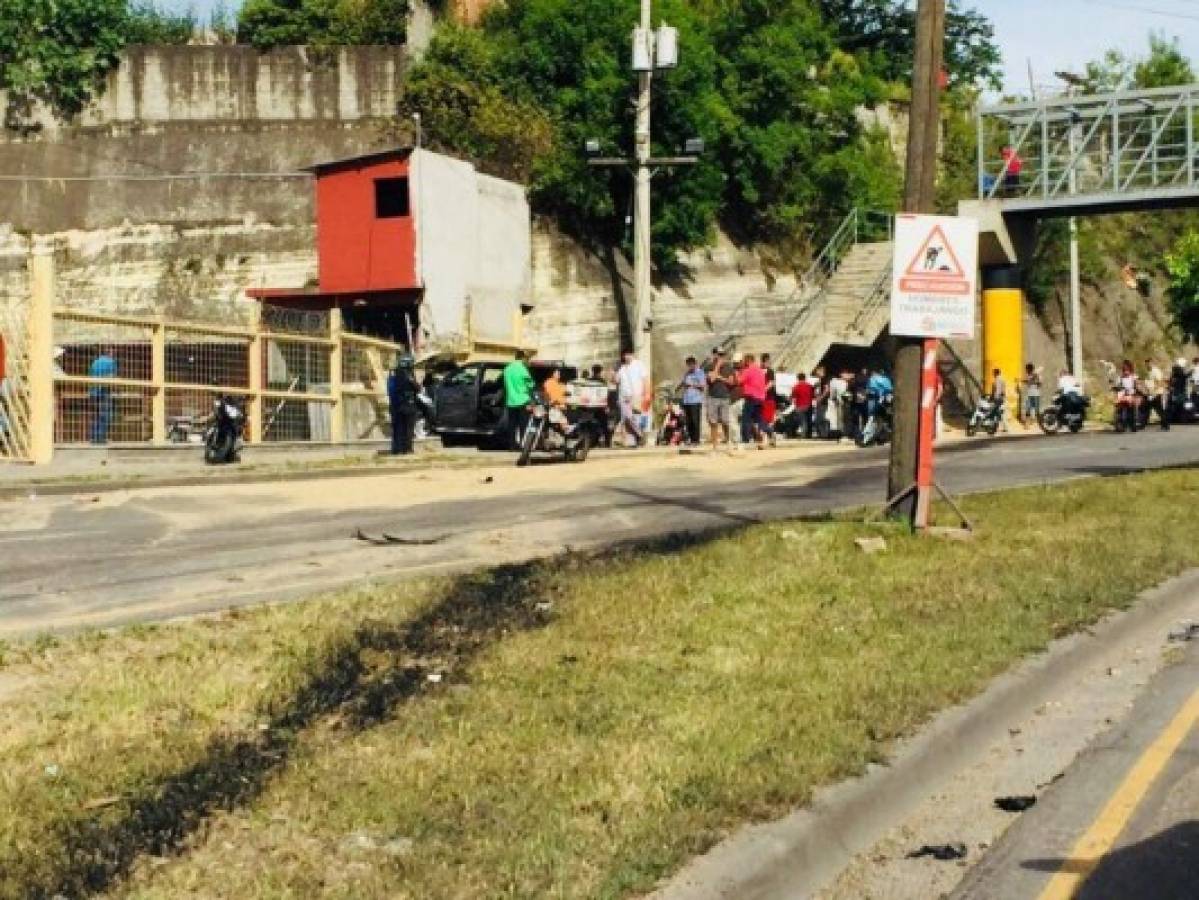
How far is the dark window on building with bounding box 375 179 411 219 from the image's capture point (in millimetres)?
35844

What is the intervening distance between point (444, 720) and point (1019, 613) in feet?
14.8

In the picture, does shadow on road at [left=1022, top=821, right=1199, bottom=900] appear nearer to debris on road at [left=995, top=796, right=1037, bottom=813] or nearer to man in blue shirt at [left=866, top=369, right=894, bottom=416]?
debris on road at [left=995, top=796, right=1037, bottom=813]

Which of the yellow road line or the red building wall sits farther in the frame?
the red building wall

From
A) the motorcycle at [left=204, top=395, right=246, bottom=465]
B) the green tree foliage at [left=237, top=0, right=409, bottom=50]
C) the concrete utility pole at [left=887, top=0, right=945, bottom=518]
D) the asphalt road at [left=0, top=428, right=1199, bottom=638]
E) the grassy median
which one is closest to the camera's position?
the grassy median

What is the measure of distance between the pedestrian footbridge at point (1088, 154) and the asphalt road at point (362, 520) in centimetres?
1677

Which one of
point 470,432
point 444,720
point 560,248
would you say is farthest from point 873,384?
point 444,720

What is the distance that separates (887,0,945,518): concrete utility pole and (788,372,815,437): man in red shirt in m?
20.8

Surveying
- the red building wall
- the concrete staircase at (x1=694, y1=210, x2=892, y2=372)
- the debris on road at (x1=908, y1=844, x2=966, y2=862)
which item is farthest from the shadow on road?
the concrete staircase at (x1=694, y1=210, x2=892, y2=372)

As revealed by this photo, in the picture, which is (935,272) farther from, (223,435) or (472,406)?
(472,406)

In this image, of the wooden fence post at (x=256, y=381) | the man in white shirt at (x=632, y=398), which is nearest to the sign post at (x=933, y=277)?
the wooden fence post at (x=256, y=381)

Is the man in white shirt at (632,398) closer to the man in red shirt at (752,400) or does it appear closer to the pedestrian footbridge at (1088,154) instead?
the man in red shirt at (752,400)

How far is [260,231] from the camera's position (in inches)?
1597

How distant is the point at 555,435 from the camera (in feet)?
76.1

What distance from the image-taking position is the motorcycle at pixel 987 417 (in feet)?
126
